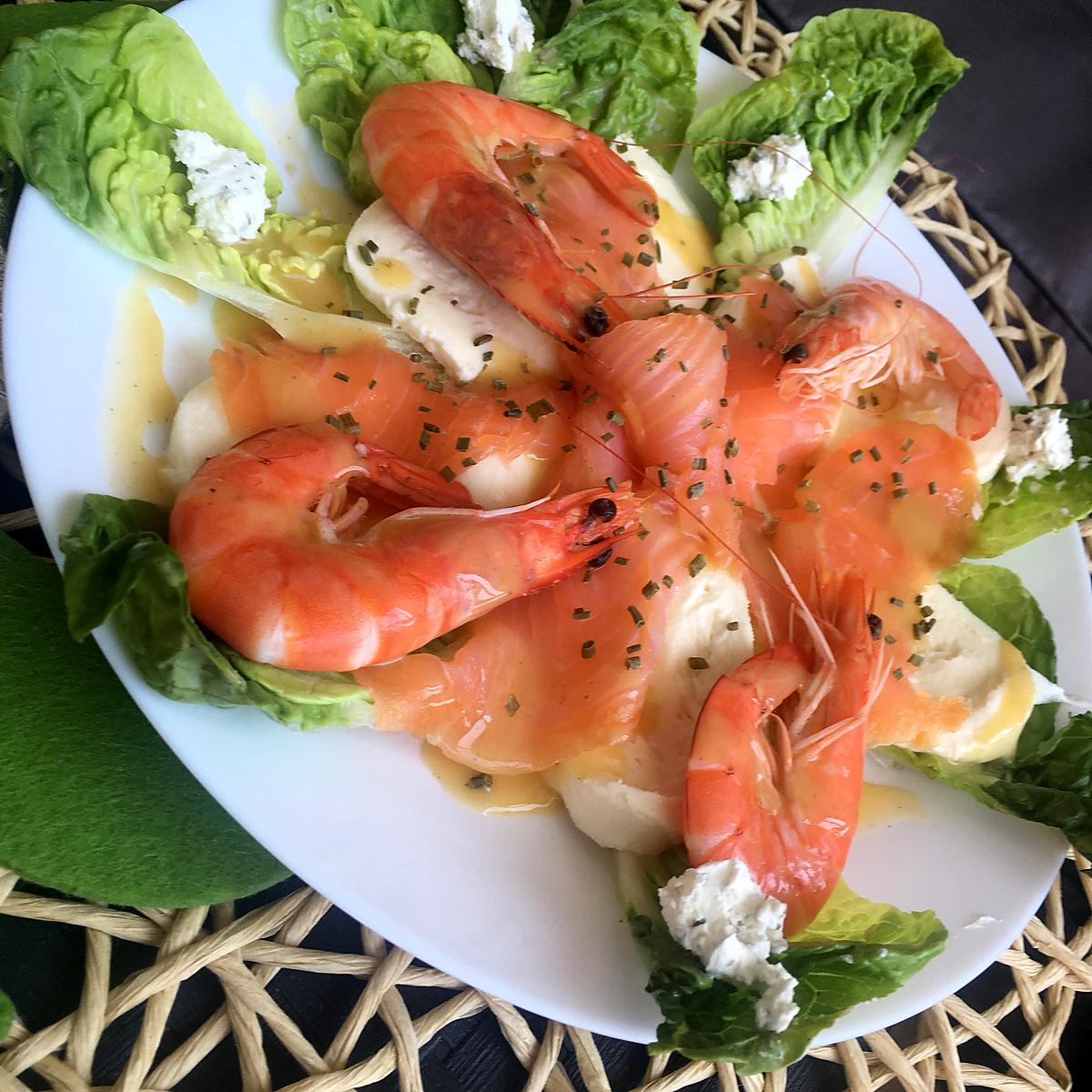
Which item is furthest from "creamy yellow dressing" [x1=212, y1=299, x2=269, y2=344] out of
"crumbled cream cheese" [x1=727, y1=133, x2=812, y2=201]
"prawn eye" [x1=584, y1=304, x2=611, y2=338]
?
"crumbled cream cheese" [x1=727, y1=133, x2=812, y2=201]

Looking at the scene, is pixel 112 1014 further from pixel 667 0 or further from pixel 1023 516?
pixel 667 0

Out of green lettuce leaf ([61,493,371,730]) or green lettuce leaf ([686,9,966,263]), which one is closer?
green lettuce leaf ([61,493,371,730])

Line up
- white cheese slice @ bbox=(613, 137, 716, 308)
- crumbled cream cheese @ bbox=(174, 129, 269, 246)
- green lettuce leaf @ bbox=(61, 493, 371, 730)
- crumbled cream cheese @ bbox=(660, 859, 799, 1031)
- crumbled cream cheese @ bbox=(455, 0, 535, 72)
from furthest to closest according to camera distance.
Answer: white cheese slice @ bbox=(613, 137, 716, 308), crumbled cream cheese @ bbox=(455, 0, 535, 72), crumbled cream cheese @ bbox=(174, 129, 269, 246), crumbled cream cheese @ bbox=(660, 859, 799, 1031), green lettuce leaf @ bbox=(61, 493, 371, 730)

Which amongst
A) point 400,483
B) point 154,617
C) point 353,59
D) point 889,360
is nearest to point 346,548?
point 400,483

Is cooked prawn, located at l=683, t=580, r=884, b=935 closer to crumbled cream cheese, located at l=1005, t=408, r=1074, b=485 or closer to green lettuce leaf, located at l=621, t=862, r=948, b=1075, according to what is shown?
green lettuce leaf, located at l=621, t=862, r=948, b=1075

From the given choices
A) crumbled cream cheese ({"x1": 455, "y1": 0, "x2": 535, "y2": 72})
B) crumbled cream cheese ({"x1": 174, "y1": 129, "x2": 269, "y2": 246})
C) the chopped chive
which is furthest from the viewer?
crumbled cream cheese ({"x1": 455, "y1": 0, "x2": 535, "y2": 72})

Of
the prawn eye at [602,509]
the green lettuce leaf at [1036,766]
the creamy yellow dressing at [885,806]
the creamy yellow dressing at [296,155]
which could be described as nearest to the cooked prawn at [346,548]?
the prawn eye at [602,509]
